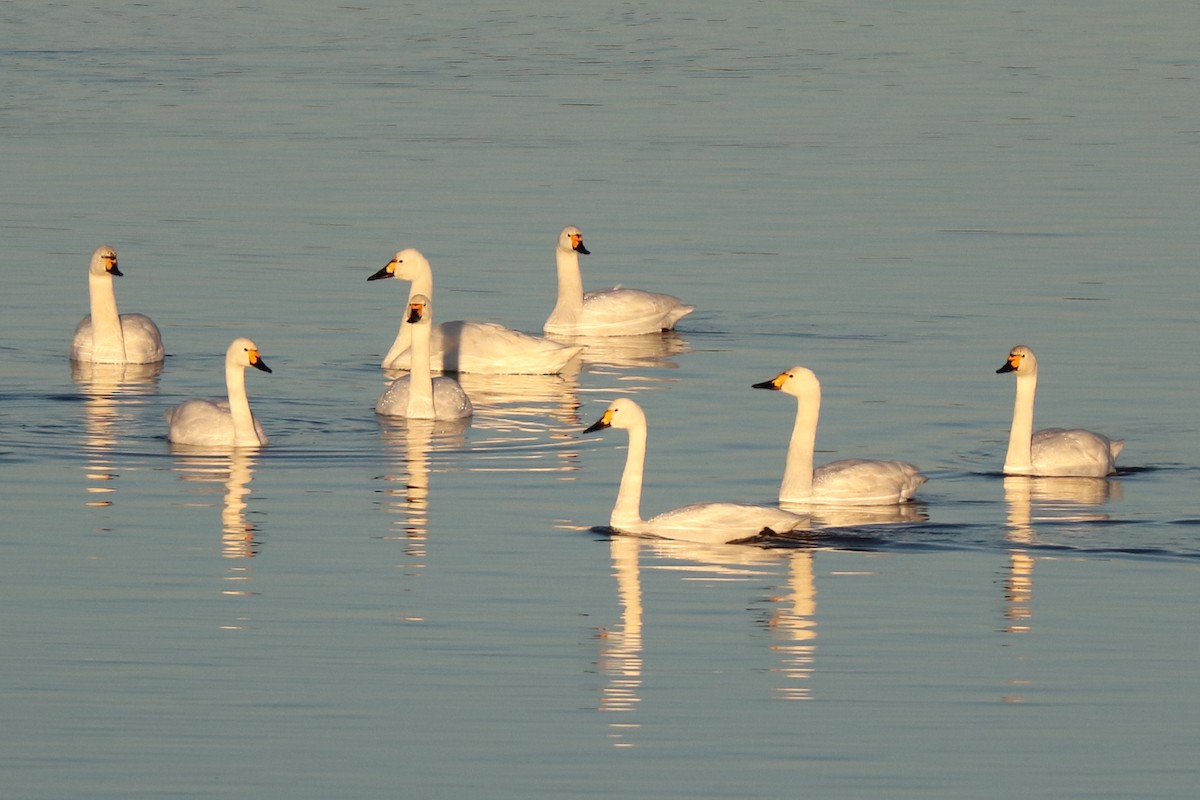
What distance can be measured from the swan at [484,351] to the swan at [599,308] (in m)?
1.87

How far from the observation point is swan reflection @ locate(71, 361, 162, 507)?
18422 mm

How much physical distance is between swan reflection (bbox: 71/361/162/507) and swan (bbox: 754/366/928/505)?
4475 millimetres

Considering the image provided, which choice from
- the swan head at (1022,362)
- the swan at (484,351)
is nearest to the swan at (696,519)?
the swan head at (1022,362)

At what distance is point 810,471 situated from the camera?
17719mm

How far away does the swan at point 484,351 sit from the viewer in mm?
24094

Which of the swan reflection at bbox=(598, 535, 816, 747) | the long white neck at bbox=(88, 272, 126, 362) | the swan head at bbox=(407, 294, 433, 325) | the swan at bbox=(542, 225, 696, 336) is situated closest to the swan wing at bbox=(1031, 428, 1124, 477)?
the swan reflection at bbox=(598, 535, 816, 747)

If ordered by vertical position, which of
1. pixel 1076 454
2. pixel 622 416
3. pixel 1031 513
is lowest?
pixel 1031 513

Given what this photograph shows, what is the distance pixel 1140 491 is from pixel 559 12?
131 ft

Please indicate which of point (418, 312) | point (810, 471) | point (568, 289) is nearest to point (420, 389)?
point (418, 312)

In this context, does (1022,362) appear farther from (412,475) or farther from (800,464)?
(412,475)

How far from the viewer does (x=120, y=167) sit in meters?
34.7

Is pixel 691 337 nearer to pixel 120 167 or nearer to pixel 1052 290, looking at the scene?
pixel 1052 290

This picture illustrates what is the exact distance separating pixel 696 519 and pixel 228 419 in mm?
5002

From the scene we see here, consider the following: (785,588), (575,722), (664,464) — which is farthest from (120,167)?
(575,722)
